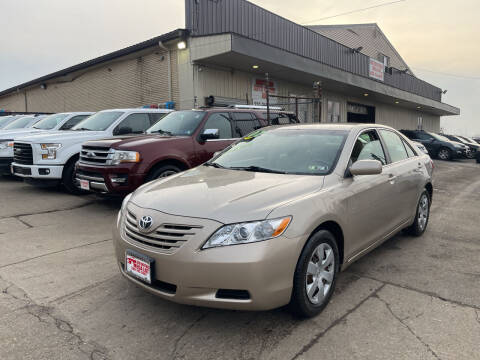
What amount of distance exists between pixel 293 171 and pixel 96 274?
2227 millimetres

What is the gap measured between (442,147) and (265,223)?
1989cm

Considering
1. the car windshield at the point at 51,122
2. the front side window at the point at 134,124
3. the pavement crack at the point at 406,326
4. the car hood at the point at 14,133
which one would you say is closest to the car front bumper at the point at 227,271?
the pavement crack at the point at 406,326

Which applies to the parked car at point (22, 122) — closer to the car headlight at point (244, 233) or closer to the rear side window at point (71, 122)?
the rear side window at point (71, 122)

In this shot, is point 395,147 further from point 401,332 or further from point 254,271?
point 254,271

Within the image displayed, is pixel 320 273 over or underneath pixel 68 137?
underneath

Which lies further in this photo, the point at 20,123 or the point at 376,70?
the point at 376,70

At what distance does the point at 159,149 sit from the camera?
5992 millimetres

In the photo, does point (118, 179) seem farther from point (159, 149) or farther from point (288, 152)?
point (288, 152)

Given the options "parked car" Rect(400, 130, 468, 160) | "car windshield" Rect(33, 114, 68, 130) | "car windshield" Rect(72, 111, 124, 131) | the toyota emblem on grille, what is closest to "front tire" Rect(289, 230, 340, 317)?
the toyota emblem on grille

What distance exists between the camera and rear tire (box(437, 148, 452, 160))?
1902cm

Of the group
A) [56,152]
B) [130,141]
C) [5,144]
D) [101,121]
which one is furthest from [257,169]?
[5,144]

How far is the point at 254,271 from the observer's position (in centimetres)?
238

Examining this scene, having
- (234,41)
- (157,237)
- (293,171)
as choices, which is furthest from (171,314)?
(234,41)

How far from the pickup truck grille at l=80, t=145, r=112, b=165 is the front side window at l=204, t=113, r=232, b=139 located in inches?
73.3
